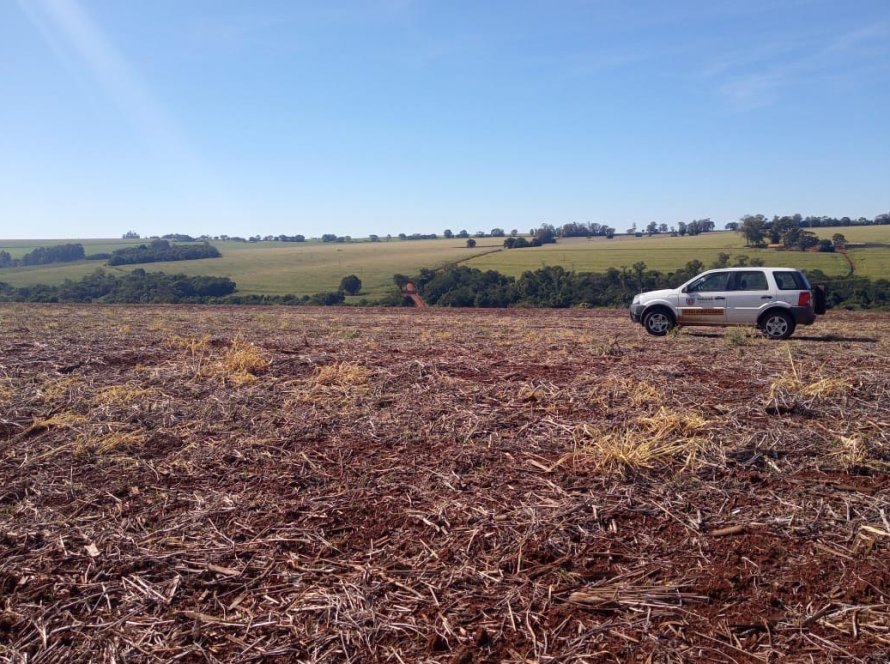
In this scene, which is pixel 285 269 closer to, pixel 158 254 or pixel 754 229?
pixel 158 254

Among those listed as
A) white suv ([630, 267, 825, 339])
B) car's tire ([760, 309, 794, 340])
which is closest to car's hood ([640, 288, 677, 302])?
white suv ([630, 267, 825, 339])

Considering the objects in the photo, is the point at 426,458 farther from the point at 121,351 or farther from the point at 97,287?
the point at 97,287

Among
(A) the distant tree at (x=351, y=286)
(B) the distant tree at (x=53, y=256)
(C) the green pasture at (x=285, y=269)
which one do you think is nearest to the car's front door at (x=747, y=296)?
(C) the green pasture at (x=285, y=269)

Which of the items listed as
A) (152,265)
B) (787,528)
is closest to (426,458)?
(787,528)

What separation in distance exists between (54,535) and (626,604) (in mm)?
3717

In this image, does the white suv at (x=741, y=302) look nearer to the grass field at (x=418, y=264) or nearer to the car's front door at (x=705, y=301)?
the car's front door at (x=705, y=301)

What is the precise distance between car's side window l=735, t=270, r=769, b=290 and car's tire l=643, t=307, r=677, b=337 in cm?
167

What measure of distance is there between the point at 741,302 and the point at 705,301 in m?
0.79

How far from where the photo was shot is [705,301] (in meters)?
14.9

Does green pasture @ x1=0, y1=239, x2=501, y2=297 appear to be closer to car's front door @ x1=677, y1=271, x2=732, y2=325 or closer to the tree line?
the tree line

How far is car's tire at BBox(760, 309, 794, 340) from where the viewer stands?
14.1 metres

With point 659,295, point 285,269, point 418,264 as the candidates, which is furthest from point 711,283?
point 285,269

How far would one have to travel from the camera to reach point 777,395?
6875 mm

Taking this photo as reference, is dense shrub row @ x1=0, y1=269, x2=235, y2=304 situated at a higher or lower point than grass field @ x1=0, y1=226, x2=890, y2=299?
lower
